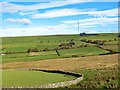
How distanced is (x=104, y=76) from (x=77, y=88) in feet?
20.6

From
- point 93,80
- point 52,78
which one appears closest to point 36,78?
point 52,78

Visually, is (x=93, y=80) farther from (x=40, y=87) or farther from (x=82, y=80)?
(x=40, y=87)

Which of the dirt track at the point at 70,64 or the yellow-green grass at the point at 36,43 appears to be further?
the yellow-green grass at the point at 36,43

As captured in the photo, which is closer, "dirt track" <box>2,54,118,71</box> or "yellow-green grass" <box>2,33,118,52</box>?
"dirt track" <box>2,54,118,71</box>

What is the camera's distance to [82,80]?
31984 mm

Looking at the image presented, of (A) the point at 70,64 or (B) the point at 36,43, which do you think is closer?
(A) the point at 70,64

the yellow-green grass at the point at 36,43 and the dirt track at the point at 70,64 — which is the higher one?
the dirt track at the point at 70,64

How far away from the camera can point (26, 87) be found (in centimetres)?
2758

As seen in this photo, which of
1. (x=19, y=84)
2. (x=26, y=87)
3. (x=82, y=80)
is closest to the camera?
(x=26, y=87)

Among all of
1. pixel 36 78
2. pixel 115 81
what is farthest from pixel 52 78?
pixel 115 81

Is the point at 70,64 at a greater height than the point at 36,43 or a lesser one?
greater

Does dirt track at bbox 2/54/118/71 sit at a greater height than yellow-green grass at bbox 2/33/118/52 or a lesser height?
greater

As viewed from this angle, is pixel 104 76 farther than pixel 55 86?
Yes

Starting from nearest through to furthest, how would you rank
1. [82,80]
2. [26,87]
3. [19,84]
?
1. [26,87]
2. [19,84]
3. [82,80]
